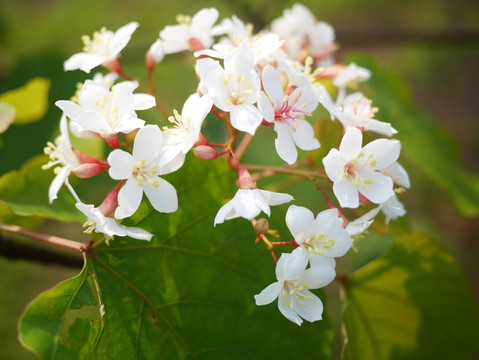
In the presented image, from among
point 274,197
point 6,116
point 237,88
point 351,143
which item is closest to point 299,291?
point 274,197

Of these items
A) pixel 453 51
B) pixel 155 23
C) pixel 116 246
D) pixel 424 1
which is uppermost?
pixel 116 246

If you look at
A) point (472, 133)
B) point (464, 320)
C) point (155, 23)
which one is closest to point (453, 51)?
point (472, 133)

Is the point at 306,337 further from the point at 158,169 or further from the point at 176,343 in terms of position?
the point at 158,169

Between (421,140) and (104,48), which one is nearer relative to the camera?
(104,48)

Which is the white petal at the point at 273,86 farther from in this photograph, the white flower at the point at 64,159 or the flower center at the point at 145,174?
the white flower at the point at 64,159

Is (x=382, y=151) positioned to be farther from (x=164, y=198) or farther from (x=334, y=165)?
(x=164, y=198)

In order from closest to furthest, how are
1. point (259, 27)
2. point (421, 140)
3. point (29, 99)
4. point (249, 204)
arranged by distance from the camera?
point (249, 204) → point (29, 99) → point (421, 140) → point (259, 27)

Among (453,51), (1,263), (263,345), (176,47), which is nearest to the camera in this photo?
(263,345)
